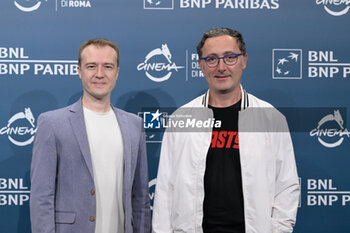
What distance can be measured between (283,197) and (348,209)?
1169 millimetres

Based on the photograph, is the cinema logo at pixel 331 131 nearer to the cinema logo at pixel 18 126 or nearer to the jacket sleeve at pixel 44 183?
the jacket sleeve at pixel 44 183

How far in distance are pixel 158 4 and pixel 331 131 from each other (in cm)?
169

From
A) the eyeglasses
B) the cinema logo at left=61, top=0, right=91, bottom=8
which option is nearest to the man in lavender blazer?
the eyeglasses

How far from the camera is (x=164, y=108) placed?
2.91 m

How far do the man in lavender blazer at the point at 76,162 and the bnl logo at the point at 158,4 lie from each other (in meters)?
0.81

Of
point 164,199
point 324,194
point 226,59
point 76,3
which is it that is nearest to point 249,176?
point 164,199

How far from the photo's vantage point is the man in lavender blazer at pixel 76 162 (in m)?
1.97

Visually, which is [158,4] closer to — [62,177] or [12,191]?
[62,177]

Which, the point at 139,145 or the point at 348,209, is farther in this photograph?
the point at 348,209

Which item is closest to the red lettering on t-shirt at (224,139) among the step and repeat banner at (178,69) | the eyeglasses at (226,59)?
the eyeglasses at (226,59)

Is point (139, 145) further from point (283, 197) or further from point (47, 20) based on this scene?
point (47, 20)

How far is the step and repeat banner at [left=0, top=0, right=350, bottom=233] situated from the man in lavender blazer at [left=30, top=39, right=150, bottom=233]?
0.71 metres

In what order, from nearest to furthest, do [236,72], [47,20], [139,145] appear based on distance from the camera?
[236,72]
[139,145]
[47,20]

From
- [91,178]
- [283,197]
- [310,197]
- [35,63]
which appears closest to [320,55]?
[310,197]
